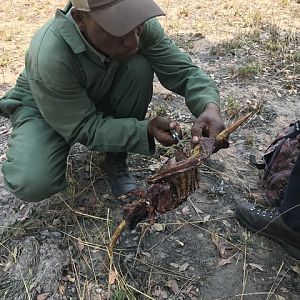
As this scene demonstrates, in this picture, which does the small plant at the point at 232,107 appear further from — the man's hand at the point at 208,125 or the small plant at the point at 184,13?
the small plant at the point at 184,13

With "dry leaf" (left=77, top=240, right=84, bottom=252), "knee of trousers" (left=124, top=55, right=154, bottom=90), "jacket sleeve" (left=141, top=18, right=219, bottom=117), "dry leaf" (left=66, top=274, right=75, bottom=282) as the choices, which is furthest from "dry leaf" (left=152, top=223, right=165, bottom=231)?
"knee of trousers" (left=124, top=55, right=154, bottom=90)

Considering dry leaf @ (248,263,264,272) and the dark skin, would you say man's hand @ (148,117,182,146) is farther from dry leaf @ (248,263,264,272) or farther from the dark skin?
dry leaf @ (248,263,264,272)

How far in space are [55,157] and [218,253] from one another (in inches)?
38.2

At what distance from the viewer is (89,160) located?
2.94 m

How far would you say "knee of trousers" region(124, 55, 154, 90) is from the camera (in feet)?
8.21

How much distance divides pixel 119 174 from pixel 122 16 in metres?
1.02

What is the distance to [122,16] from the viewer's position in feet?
6.37

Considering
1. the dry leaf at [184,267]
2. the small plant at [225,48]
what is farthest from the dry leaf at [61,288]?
the small plant at [225,48]

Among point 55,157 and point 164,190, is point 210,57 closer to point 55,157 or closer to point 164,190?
point 55,157

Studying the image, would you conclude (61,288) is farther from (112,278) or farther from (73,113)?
(73,113)

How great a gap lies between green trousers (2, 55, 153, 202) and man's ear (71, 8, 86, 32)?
15.3 inches

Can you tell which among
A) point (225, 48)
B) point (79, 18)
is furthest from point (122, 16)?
point (225, 48)

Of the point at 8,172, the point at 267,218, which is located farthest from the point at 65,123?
the point at 267,218

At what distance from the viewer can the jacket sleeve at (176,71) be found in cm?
243
